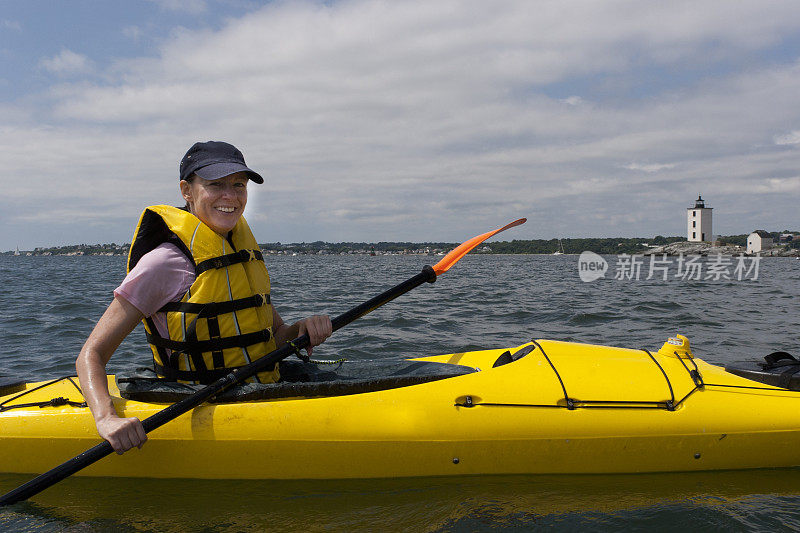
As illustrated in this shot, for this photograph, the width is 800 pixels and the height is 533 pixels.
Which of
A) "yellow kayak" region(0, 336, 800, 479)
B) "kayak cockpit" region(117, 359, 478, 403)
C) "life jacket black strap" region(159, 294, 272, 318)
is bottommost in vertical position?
"yellow kayak" region(0, 336, 800, 479)

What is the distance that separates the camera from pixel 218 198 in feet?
8.73

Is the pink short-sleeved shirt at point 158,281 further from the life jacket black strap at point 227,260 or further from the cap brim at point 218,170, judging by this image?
the cap brim at point 218,170

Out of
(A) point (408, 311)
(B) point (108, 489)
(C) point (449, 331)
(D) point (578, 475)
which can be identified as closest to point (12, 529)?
(B) point (108, 489)

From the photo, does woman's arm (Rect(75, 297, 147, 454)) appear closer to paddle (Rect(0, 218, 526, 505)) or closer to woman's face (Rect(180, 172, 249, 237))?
paddle (Rect(0, 218, 526, 505))

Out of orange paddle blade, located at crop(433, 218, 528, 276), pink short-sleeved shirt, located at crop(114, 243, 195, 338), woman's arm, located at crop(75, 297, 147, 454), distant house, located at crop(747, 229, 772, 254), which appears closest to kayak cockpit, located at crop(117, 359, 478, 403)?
pink short-sleeved shirt, located at crop(114, 243, 195, 338)

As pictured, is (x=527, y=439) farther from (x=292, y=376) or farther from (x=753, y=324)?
(x=753, y=324)

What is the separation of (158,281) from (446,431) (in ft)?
5.20

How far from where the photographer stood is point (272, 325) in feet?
10.1

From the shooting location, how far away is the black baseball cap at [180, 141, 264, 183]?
2.48 metres

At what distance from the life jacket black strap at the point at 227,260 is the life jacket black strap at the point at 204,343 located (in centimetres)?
34

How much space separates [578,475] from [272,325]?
1844 millimetres

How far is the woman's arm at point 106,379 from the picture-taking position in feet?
7.44

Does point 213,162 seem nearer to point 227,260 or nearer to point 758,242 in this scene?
point 227,260

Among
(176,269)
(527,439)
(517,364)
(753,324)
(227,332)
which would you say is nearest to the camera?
(176,269)
